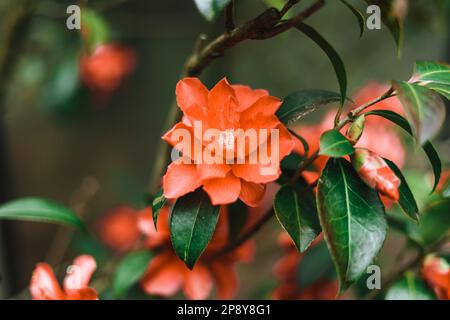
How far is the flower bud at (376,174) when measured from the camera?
60 cm

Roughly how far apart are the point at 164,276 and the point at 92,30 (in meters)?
0.58

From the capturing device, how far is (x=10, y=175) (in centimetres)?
172

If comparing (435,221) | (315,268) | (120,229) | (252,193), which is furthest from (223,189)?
(120,229)

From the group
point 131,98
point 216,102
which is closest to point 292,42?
point 131,98

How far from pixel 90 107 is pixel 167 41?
38 cm

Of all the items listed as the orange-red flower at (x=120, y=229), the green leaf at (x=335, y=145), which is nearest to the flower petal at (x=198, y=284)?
the green leaf at (x=335, y=145)

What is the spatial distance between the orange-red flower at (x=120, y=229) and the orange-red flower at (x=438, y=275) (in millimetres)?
856

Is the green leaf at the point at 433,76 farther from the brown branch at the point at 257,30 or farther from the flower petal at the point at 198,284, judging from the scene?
the flower petal at the point at 198,284

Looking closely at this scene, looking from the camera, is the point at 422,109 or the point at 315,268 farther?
the point at 315,268

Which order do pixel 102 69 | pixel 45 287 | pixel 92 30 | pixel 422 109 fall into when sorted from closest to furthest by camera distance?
pixel 422 109 → pixel 45 287 → pixel 92 30 → pixel 102 69

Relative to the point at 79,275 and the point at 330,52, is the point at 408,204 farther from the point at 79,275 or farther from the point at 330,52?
the point at 79,275

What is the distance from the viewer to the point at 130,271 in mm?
842

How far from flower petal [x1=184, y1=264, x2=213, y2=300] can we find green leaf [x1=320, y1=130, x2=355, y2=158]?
0.37m
